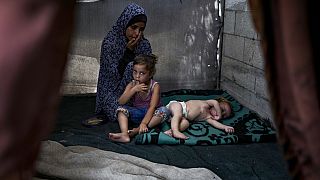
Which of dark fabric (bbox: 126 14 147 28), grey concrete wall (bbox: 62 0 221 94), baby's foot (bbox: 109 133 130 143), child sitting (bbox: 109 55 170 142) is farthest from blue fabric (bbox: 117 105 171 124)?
grey concrete wall (bbox: 62 0 221 94)

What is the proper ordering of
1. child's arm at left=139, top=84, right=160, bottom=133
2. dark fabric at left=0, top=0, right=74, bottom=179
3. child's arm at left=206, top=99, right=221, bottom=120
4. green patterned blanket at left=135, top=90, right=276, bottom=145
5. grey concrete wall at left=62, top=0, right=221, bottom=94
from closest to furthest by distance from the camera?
dark fabric at left=0, top=0, right=74, bottom=179
green patterned blanket at left=135, top=90, right=276, bottom=145
child's arm at left=139, top=84, right=160, bottom=133
child's arm at left=206, top=99, right=221, bottom=120
grey concrete wall at left=62, top=0, right=221, bottom=94

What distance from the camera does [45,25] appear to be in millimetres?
436

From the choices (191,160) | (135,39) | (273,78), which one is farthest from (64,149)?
(273,78)

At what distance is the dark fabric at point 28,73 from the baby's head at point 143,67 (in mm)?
2264

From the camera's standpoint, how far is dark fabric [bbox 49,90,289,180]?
2.10 meters

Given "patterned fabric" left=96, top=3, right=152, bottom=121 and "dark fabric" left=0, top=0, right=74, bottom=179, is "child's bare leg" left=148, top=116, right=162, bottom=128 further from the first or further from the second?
"dark fabric" left=0, top=0, right=74, bottom=179

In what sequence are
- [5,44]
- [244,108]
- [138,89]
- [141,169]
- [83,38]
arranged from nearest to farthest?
1. [5,44]
2. [141,169]
3. [138,89]
4. [244,108]
5. [83,38]

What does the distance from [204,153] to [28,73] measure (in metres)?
1.97

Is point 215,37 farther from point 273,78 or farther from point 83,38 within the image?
point 273,78

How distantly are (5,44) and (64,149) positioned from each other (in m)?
1.72

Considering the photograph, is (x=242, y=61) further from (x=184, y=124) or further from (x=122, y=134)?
(x=122, y=134)

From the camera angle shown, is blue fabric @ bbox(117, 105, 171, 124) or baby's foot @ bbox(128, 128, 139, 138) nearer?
baby's foot @ bbox(128, 128, 139, 138)

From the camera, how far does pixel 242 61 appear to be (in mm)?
3352

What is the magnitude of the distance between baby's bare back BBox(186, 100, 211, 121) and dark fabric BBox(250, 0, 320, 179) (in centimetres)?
221
